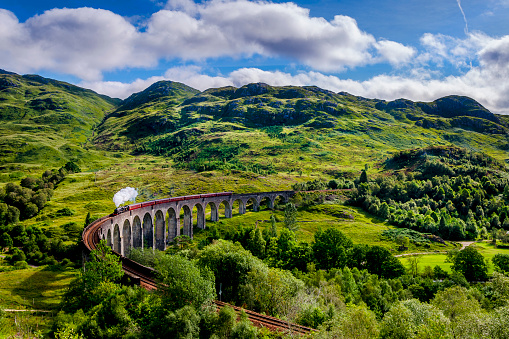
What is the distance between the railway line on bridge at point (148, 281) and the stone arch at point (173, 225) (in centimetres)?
2944

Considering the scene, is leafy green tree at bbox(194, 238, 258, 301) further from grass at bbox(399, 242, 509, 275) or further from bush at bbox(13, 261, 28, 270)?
grass at bbox(399, 242, 509, 275)

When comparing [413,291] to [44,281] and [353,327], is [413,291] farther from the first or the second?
[44,281]

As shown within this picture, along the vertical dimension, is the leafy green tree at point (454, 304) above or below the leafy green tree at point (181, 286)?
below

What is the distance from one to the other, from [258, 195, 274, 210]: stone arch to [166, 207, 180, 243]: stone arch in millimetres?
47378

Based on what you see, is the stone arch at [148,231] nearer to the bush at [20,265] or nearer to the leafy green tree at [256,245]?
the bush at [20,265]

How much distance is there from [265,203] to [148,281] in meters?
101

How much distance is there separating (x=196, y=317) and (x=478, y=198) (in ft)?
496

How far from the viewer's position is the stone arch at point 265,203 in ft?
438

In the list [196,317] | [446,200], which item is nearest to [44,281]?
[196,317]

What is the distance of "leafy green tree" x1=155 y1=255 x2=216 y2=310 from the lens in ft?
93.9

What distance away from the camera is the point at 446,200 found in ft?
460

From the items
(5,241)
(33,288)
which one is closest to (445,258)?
(33,288)

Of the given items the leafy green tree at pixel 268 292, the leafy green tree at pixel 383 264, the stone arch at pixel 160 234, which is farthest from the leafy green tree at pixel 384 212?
the leafy green tree at pixel 268 292

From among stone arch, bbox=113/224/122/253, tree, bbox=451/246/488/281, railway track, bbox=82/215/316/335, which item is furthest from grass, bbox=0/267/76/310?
tree, bbox=451/246/488/281
